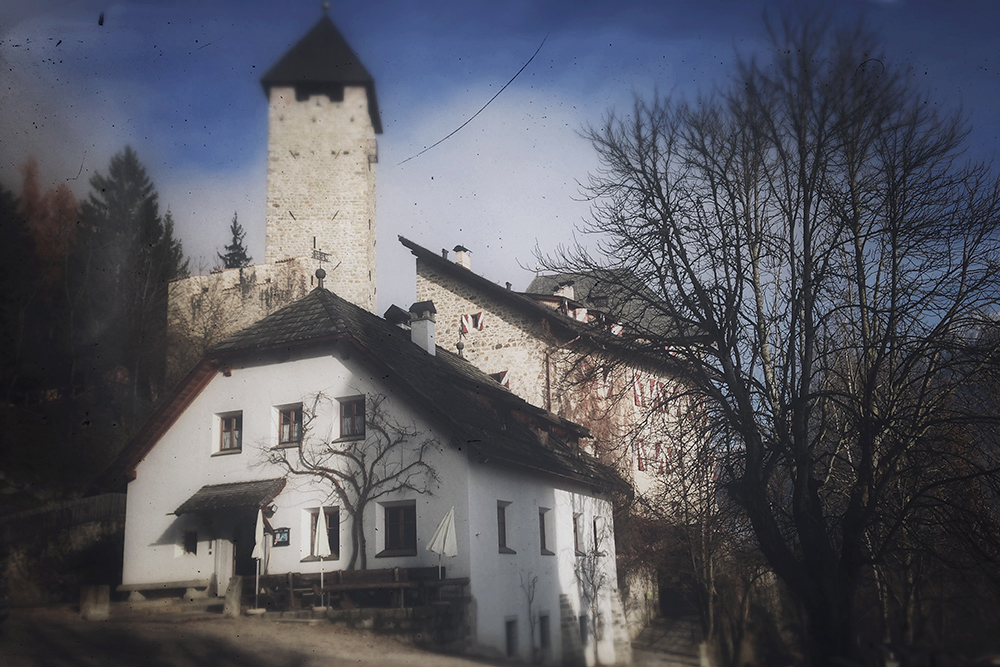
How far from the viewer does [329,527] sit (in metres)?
14.2

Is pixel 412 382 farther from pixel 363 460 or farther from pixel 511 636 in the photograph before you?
pixel 511 636

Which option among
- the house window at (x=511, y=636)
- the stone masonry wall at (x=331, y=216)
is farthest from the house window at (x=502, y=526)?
the stone masonry wall at (x=331, y=216)

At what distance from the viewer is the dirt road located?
31.8 ft

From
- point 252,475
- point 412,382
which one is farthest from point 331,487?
point 412,382

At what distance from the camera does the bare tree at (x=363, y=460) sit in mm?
13781

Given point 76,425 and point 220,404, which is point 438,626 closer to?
point 220,404

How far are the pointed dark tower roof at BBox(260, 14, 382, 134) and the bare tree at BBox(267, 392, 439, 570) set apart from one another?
197 inches

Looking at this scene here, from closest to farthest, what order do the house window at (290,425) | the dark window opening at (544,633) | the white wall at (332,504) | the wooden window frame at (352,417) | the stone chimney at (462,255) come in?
the white wall at (332,504), the wooden window frame at (352,417), the house window at (290,425), the dark window opening at (544,633), the stone chimney at (462,255)

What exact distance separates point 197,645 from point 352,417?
5003 mm

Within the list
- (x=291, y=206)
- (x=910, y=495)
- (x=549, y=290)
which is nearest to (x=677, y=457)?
(x=910, y=495)

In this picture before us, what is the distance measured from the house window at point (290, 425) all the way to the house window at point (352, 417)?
0.85m

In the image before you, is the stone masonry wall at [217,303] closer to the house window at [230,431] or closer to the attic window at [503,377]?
the house window at [230,431]

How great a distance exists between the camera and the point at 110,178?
11.6 metres

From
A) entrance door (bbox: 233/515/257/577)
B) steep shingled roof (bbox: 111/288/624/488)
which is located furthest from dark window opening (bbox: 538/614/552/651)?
entrance door (bbox: 233/515/257/577)
